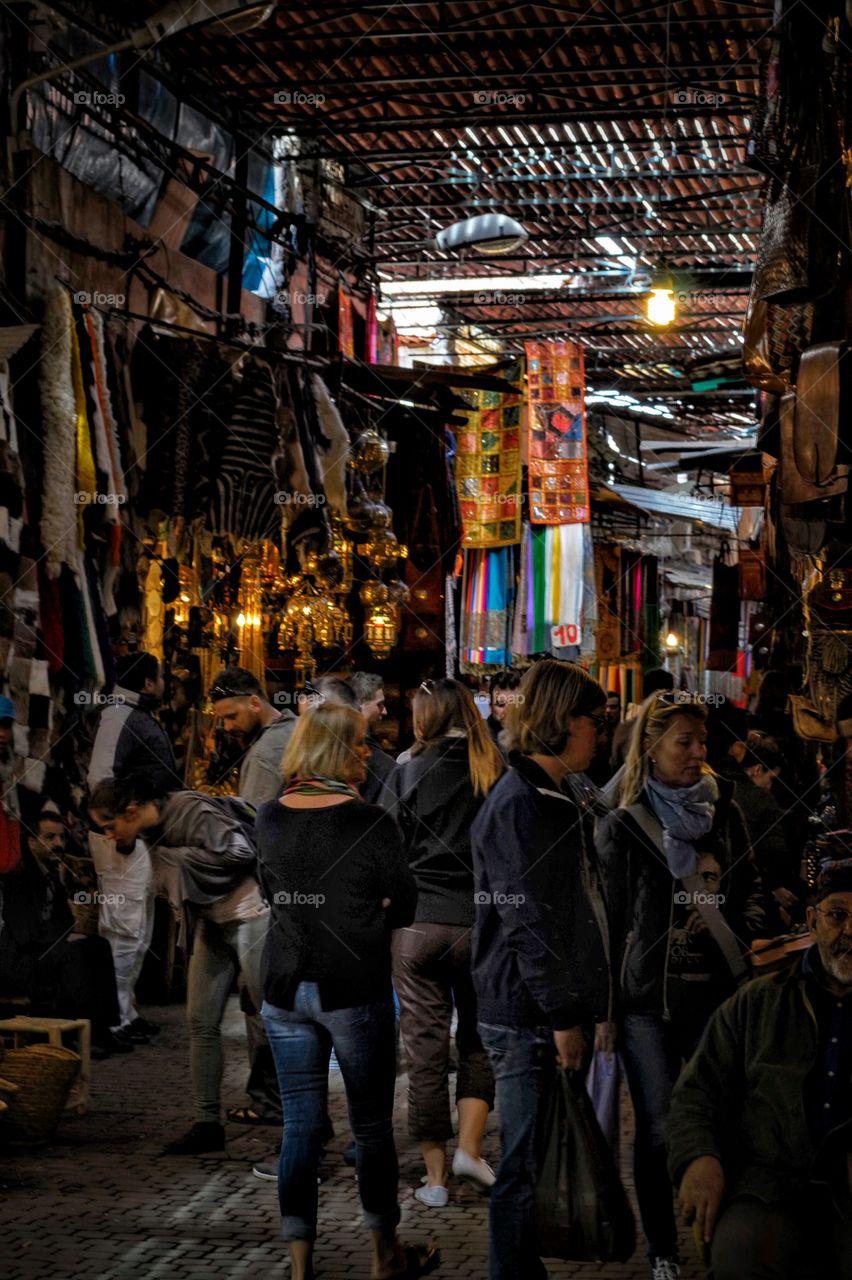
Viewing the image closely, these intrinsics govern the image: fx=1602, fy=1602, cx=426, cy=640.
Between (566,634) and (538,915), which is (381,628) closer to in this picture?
(566,634)

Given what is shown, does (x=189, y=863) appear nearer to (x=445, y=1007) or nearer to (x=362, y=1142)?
(x=445, y=1007)

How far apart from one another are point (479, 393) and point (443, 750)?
9.43 meters

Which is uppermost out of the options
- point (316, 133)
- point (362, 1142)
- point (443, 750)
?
point (316, 133)

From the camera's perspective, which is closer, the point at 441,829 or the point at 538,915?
the point at 538,915

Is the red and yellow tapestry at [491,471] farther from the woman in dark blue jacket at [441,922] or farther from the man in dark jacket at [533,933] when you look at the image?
the man in dark jacket at [533,933]

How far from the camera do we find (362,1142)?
4766 mm

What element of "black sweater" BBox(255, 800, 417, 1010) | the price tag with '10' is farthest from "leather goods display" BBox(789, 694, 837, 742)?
the price tag with '10'

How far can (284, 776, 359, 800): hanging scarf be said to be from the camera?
4.82 meters

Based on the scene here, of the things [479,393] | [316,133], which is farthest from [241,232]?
[479,393]

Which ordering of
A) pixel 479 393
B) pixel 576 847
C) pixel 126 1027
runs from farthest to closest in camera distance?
1. pixel 479 393
2. pixel 126 1027
3. pixel 576 847

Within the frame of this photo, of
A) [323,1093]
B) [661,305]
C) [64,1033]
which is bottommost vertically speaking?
[64,1033]

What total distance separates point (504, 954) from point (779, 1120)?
1.02 metres

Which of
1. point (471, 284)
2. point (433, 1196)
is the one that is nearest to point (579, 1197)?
point (433, 1196)

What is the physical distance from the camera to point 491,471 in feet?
49.8
